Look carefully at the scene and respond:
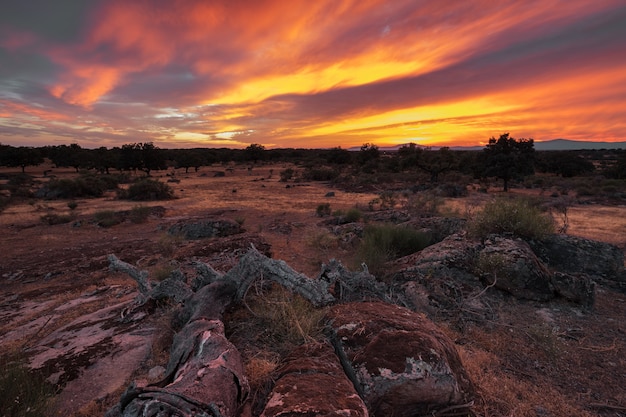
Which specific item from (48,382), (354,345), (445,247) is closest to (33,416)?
(48,382)

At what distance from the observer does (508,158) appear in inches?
995

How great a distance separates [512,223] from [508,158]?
2122 cm

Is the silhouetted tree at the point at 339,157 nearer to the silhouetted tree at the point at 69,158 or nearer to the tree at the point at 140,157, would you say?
the tree at the point at 140,157

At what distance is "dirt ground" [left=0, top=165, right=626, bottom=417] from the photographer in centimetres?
379

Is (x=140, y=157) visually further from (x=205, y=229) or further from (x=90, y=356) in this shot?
(x=90, y=356)

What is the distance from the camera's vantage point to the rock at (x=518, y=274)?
20.2ft

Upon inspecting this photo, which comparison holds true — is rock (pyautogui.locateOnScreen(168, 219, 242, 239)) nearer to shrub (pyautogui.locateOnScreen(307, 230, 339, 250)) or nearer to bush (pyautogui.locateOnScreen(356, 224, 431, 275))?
shrub (pyautogui.locateOnScreen(307, 230, 339, 250))

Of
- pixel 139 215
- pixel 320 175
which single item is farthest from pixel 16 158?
pixel 139 215

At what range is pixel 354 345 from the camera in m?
2.96

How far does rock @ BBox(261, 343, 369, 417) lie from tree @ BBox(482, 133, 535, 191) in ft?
92.2

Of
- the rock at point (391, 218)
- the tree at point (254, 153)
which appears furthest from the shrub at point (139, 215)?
the tree at point (254, 153)

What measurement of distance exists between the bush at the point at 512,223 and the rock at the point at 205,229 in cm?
965

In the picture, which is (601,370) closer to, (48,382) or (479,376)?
(479,376)

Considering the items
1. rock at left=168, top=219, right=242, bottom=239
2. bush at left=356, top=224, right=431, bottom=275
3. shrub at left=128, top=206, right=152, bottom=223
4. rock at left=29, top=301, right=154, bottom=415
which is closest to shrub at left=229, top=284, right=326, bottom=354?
rock at left=29, top=301, right=154, bottom=415
